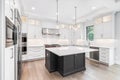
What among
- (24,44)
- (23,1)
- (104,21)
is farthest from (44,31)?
(104,21)

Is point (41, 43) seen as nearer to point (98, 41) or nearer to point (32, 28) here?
point (32, 28)

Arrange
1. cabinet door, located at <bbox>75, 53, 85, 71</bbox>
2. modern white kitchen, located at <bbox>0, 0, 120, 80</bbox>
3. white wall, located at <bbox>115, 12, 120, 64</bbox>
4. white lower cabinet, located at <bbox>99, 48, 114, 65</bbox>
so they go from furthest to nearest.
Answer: white wall, located at <bbox>115, 12, 120, 64</bbox> → white lower cabinet, located at <bbox>99, 48, 114, 65</bbox> → cabinet door, located at <bbox>75, 53, 85, 71</bbox> → modern white kitchen, located at <bbox>0, 0, 120, 80</bbox>

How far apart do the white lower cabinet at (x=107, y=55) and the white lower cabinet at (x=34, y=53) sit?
368 cm

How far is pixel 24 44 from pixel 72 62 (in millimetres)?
3082

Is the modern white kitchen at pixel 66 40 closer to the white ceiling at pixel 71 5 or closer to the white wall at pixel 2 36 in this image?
the white ceiling at pixel 71 5

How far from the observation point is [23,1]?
3.21 m

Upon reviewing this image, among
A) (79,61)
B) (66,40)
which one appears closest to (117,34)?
(79,61)

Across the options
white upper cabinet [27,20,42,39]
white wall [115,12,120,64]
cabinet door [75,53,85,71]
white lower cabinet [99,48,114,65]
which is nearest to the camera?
cabinet door [75,53,85,71]

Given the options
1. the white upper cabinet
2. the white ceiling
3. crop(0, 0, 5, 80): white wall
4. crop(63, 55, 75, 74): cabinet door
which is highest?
the white ceiling

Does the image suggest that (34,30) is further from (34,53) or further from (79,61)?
(79,61)

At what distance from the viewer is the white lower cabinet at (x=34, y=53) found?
4.93m

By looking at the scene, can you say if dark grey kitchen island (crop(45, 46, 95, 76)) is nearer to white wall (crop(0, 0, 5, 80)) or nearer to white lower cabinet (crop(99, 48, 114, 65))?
white lower cabinet (crop(99, 48, 114, 65))

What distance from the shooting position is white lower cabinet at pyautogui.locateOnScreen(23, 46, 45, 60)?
493 cm

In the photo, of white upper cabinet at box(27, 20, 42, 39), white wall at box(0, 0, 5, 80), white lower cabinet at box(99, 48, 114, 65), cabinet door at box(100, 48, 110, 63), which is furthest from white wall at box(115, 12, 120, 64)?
white wall at box(0, 0, 5, 80)
